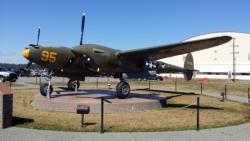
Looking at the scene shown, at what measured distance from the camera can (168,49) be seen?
1086 centimetres

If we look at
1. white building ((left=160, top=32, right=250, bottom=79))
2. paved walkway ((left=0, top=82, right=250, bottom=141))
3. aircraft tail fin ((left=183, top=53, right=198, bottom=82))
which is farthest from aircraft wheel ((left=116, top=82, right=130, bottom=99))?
white building ((left=160, top=32, right=250, bottom=79))

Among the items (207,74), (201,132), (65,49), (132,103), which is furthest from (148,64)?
(207,74)

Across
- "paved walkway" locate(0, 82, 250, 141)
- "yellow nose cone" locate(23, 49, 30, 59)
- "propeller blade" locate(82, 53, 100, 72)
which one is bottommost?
"paved walkway" locate(0, 82, 250, 141)

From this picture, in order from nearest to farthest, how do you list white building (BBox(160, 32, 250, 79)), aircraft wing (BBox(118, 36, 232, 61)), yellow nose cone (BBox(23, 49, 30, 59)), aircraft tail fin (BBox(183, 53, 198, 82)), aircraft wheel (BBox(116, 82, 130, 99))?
1. aircraft wing (BBox(118, 36, 232, 61))
2. yellow nose cone (BBox(23, 49, 30, 59))
3. aircraft wheel (BBox(116, 82, 130, 99))
4. aircraft tail fin (BBox(183, 53, 198, 82))
5. white building (BBox(160, 32, 250, 79))

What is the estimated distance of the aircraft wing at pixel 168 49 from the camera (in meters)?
9.51

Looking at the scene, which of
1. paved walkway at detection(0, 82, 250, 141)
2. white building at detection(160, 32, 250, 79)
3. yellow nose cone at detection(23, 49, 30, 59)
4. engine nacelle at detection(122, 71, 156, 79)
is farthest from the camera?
white building at detection(160, 32, 250, 79)

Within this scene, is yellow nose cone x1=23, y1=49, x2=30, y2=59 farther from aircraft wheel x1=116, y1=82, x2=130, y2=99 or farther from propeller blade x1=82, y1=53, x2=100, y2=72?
aircraft wheel x1=116, y1=82, x2=130, y2=99

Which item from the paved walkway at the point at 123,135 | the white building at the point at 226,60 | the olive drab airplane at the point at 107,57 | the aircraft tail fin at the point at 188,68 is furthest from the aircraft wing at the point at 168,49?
the white building at the point at 226,60

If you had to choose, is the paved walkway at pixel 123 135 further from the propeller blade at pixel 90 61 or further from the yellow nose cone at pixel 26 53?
the yellow nose cone at pixel 26 53

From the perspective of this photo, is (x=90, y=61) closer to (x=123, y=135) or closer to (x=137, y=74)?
(x=137, y=74)

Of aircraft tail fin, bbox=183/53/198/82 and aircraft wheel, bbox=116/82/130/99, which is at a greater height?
aircraft tail fin, bbox=183/53/198/82

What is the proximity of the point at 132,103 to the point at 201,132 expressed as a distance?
14.8 ft

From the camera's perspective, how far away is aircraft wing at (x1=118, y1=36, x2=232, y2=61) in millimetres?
9508

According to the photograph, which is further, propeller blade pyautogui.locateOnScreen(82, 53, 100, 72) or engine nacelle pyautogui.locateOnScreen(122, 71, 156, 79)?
engine nacelle pyautogui.locateOnScreen(122, 71, 156, 79)
